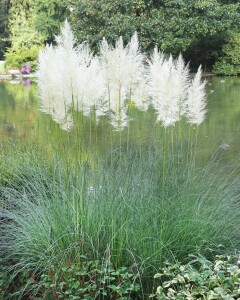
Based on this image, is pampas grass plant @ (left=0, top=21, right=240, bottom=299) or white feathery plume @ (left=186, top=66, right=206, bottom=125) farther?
white feathery plume @ (left=186, top=66, right=206, bottom=125)

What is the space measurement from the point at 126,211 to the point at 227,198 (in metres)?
0.70

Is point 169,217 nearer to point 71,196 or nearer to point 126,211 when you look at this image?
point 126,211

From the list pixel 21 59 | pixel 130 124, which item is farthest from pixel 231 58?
pixel 130 124

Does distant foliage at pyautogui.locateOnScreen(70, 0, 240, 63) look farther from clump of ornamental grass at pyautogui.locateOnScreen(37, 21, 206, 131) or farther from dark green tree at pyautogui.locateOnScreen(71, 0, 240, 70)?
clump of ornamental grass at pyautogui.locateOnScreen(37, 21, 206, 131)

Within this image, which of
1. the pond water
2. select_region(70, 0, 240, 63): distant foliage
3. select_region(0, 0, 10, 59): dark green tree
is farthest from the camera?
select_region(0, 0, 10, 59): dark green tree

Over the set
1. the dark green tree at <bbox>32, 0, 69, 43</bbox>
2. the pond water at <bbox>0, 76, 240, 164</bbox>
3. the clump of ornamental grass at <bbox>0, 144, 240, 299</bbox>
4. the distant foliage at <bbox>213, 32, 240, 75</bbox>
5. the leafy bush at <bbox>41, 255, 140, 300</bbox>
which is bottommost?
the leafy bush at <bbox>41, 255, 140, 300</bbox>

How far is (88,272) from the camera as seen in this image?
223 centimetres

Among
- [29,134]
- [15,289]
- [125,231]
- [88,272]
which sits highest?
[29,134]

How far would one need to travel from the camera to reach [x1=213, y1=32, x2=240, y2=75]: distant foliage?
2216 cm

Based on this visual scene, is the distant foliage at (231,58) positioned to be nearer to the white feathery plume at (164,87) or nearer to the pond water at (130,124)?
the pond water at (130,124)

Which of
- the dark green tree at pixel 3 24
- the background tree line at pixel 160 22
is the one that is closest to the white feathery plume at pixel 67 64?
the background tree line at pixel 160 22

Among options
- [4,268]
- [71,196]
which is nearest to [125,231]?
[71,196]

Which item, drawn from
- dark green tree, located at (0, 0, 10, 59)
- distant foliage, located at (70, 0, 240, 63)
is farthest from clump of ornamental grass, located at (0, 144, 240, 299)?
dark green tree, located at (0, 0, 10, 59)

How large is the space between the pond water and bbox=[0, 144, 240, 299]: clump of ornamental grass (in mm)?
492
